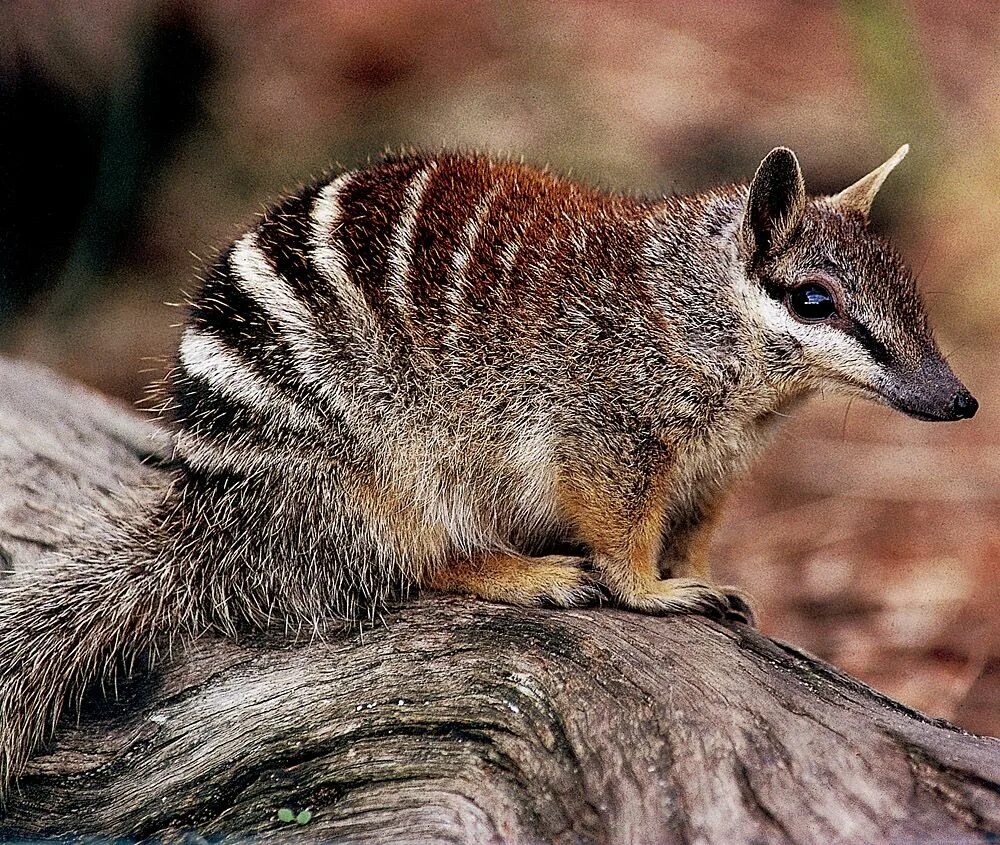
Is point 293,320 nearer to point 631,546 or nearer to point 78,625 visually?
point 78,625

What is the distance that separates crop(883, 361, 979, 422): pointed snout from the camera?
238cm

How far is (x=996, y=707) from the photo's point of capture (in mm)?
3520

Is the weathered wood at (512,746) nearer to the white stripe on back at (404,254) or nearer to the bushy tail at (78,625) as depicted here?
the bushy tail at (78,625)

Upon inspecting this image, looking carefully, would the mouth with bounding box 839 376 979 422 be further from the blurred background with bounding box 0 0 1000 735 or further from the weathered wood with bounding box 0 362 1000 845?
the blurred background with bounding box 0 0 1000 735

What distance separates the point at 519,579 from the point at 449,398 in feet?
1.47

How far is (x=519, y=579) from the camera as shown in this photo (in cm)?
267

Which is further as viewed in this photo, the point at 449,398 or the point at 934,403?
the point at 449,398

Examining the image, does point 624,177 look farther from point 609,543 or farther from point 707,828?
point 707,828

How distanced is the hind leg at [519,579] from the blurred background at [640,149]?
144cm

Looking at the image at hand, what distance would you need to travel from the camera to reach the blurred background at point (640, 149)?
404 centimetres

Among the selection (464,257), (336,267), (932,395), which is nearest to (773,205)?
(932,395)

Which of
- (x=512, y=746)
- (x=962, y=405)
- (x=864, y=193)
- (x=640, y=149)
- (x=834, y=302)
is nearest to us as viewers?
(x=512, y=746)

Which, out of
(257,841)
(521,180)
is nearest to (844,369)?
(521,180)

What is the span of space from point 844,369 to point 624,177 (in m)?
2.97
